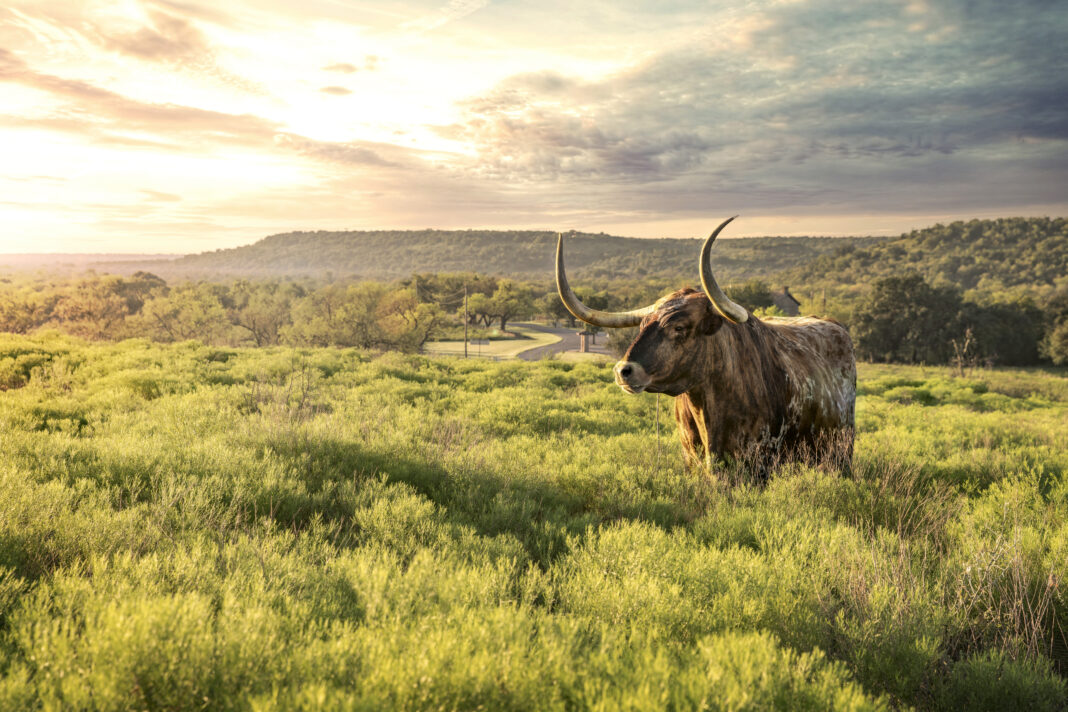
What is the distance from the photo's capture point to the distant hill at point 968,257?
12475 centimetres

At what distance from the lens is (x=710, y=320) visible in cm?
506

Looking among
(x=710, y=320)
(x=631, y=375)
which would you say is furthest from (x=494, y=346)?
(x=631, y=375)

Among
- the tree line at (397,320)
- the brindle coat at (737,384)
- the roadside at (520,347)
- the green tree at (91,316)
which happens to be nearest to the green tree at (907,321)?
the tree line at (397,320)

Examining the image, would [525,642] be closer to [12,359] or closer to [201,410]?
[201,410]

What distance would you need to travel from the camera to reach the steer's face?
4703 mm

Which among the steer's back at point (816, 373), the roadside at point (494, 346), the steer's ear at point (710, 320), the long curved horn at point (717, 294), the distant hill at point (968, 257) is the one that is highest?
A: the distant hill at point (968, 257)

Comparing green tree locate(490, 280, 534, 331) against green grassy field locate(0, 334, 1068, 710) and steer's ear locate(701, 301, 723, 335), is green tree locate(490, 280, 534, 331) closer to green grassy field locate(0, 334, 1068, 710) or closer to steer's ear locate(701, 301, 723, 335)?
green grassy field locate(0, 334, 1068, 710)

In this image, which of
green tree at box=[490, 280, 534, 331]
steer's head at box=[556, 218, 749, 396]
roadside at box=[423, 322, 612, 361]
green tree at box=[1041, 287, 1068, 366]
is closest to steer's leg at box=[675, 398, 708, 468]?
steer's head at box=[556, 218, 749, 396]

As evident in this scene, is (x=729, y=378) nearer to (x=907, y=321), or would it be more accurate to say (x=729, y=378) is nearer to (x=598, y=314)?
(x=598, y=314)

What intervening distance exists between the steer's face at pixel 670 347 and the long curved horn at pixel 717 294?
179 millimetres

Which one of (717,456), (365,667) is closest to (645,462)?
(717,456)

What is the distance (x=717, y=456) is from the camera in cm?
533

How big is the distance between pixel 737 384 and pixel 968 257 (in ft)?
588

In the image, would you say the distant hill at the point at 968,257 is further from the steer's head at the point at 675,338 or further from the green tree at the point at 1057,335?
the steer's head at the point at 675,338
